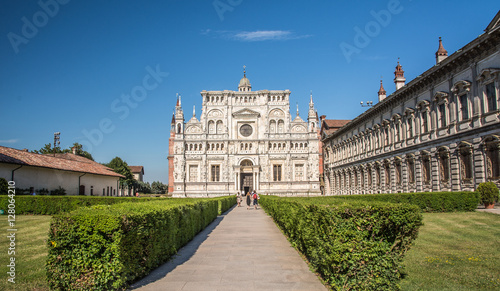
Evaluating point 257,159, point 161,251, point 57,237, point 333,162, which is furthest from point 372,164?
point 57,237

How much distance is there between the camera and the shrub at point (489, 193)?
2117 cm

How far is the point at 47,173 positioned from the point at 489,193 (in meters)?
36.4

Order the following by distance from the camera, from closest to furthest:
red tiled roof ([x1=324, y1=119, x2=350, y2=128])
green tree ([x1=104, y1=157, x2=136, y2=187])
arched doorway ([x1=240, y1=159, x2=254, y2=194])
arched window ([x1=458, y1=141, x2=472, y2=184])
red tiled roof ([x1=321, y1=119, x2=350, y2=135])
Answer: arched window ([x1=458, y1=141, x2=472, y2=184]) → arched doorway ([x1=240, y1=159, x2=254, y2=194]) → red tiled roof ([x1=321, y1=119, x2=350, y2=135]) → red tiled roof ([x1=324, y1=119, x2=350, y2=128]) → green tree ([x1=104, y1=157, x2=136, y2=187])

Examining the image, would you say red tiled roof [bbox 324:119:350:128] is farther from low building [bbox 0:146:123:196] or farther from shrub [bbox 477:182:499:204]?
shrub [bbox 477:182:499:204]

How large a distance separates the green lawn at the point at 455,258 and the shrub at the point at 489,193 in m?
5.72

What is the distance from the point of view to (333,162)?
63406 mm

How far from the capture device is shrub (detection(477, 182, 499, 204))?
21172 mm

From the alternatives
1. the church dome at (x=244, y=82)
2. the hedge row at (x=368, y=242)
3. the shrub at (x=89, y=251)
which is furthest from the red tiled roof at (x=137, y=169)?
the hedge row at (x=368, y=242)

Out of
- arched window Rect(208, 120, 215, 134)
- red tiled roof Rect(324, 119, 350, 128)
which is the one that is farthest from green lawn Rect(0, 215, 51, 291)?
red tiled roof Rect(324, 119, 350, 128)

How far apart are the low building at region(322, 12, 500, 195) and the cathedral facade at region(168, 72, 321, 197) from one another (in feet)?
71.2

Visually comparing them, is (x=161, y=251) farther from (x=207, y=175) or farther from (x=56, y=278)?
(x=207, y=175)

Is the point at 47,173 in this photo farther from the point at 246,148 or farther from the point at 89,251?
the point at 246,148

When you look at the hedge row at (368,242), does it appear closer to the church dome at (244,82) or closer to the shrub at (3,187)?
the shrub at (3,187)

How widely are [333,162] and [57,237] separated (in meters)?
58.9
